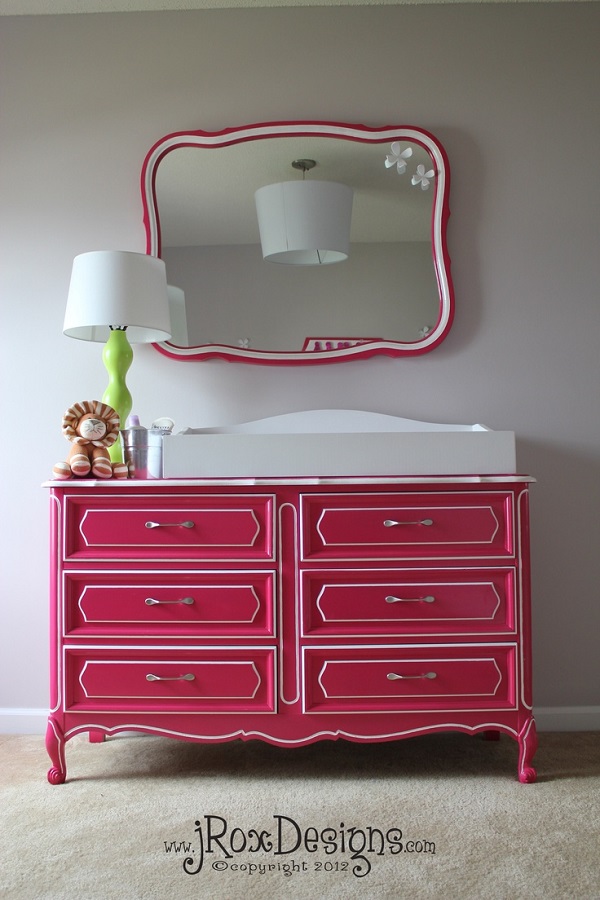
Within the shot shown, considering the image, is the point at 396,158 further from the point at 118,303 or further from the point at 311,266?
the point at 118,303

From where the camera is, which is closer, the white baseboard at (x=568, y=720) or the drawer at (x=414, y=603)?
the drawer at (x=414, y=603)

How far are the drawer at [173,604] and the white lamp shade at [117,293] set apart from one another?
2.38 feet

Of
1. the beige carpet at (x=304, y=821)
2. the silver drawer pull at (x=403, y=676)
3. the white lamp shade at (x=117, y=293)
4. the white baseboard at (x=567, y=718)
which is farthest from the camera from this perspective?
the white baseboard at (x=567, y=718)

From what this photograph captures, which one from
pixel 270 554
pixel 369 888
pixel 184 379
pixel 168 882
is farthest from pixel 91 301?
pixel 369 888

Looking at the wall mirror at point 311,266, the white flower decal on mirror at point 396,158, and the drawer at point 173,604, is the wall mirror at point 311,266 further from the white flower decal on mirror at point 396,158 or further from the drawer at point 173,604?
the drawer at point 173,604

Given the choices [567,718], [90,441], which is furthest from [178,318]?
[567,718]

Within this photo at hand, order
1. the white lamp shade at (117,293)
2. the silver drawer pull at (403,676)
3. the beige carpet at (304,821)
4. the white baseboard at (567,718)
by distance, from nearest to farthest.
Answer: the beige carpet at (304,821) < the silver drawer pull at (403,676) < the white lamp shade at (117,293) < the white baseboard at (567,718)

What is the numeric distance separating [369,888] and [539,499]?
1360 millimetres

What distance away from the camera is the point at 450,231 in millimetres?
2533

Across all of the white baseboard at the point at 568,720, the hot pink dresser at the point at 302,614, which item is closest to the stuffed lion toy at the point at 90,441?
the hot pink dresser at the point at 302,614

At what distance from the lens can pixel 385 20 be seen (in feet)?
8.35

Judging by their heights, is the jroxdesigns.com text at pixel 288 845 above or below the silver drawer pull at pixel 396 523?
below

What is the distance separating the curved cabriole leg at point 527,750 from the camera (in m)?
1.99

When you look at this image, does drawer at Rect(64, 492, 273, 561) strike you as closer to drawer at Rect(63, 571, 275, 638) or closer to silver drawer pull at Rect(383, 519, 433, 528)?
drawer at Rect(63, 571, 275, 638)
